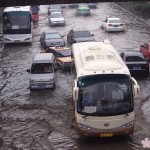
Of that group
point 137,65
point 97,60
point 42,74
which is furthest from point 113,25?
point 97,60

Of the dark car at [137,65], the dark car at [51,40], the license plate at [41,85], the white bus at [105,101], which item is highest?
the white bus at [105,101]

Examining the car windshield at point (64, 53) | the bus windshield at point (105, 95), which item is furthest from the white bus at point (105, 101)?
the car windshield at point (64, 53)

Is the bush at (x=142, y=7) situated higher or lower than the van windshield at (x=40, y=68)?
lower

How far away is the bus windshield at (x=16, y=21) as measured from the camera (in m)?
37.3

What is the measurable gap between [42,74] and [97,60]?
8.00 m

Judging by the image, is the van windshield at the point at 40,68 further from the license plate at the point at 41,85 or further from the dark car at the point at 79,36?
the dark car at the point at 79,36

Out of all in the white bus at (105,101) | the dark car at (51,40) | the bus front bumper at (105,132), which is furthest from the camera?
the dark car at (51,40)

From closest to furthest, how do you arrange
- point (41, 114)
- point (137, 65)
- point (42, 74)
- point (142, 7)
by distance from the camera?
point (41, 114) < point (42, 74) < point (137, 65) < point (142, 7)

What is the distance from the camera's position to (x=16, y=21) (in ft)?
123

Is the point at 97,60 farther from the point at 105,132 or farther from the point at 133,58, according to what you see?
the point at 133,58

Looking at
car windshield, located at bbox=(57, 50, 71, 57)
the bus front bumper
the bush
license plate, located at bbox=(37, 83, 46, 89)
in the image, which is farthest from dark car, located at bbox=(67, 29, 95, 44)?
the bus front bumper

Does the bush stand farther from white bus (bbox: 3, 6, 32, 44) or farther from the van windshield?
the van windshield

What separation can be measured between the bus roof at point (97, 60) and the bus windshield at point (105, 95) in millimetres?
291

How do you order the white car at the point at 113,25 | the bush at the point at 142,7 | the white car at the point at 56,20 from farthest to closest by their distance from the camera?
the bush at the point at 142,7 < the white car at the point at 56,20 < the white car at the point at 113,25
